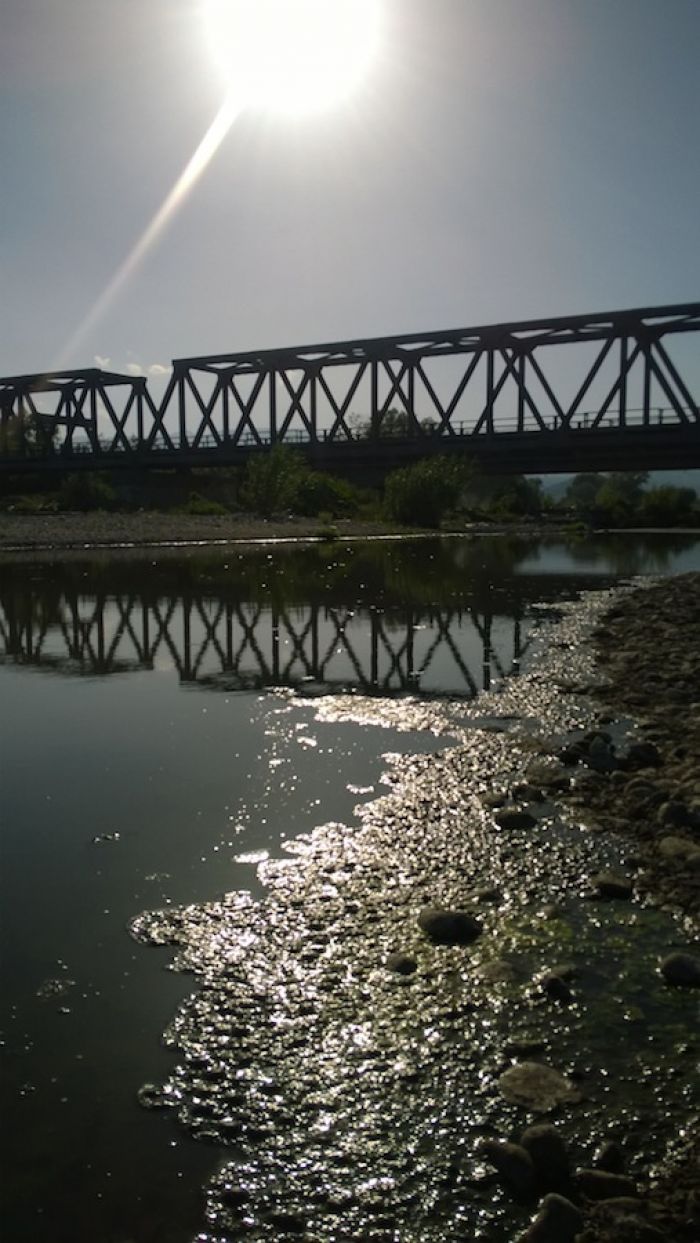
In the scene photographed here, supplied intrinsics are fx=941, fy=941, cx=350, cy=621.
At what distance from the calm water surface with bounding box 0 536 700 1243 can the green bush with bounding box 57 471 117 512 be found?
53517 millimetres

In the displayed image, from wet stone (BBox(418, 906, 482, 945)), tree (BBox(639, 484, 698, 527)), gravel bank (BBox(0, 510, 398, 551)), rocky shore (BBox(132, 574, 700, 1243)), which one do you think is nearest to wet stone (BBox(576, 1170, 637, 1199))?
rocky shore (BBox(132, 574, 700, 1243))

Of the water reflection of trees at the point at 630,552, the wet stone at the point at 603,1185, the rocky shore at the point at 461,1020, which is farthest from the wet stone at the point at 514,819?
the water reflection of trees at the point at 630,552

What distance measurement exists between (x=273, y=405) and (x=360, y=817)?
85742 millimetres

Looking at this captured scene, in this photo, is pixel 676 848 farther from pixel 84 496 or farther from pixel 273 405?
pixel 273 405

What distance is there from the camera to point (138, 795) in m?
7.67

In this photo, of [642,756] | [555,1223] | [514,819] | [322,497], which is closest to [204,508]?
[322,497]

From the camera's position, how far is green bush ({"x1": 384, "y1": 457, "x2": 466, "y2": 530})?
222 feet

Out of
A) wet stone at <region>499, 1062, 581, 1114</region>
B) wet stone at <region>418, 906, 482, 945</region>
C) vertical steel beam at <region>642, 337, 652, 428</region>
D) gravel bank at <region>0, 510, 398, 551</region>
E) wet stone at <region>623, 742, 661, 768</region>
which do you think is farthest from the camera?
vertical steel beam at <region>642, 337, 652, 428</region>

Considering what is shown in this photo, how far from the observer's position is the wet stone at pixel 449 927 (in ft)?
16.7

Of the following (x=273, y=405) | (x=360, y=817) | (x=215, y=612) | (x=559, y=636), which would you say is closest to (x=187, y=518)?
(x=273, y=405)

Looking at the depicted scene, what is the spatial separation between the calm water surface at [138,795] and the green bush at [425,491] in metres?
45.1

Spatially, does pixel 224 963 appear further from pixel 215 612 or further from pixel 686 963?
pixel 215 612

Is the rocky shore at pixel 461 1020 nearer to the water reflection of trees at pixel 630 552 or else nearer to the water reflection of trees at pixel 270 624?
the water reflection of trees at pixel 270 624

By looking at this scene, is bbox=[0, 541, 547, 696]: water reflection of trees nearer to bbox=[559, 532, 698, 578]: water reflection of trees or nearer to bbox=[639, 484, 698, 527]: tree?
bbox=[559, 532, 698, 578]: water reflection of trees
